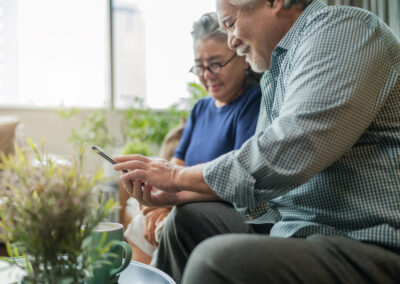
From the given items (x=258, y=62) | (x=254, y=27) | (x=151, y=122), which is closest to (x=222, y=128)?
(x=258, y=62)

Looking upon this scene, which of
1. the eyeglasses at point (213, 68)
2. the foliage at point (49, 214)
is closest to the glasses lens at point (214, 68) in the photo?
the eyeglasses at point (213, 68)

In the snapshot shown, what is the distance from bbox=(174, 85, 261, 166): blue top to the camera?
1427 millimetres

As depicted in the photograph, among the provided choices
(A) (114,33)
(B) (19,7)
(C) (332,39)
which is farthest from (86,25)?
(C) (332,39)

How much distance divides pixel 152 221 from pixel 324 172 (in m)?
0.89

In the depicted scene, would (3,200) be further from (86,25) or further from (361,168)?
(86,25)

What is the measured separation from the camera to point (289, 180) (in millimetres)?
673

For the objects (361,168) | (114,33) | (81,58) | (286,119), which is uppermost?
(114,33)

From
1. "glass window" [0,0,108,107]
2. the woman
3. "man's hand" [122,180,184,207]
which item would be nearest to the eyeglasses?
the woman

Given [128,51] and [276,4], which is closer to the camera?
[276,4]

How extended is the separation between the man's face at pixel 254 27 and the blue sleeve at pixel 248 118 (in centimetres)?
31

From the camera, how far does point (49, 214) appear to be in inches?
21.1

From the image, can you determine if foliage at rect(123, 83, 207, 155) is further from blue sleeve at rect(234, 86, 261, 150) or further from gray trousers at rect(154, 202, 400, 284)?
gray trousers at rect(154, 202, 400, 284)

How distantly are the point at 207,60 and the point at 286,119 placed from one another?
95cm

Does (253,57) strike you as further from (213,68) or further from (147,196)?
(147,196)
